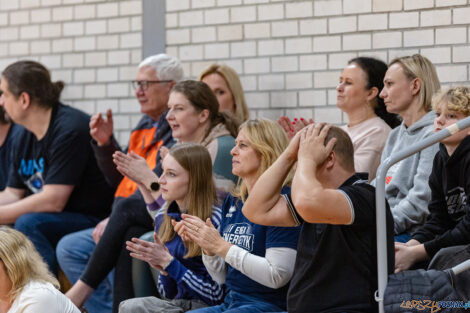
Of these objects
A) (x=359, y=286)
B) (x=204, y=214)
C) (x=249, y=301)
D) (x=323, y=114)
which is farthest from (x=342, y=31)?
(x=359, y=286)

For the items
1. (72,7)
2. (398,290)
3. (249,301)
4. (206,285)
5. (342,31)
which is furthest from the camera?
(72,7)

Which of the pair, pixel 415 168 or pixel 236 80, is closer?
pixel 415 168

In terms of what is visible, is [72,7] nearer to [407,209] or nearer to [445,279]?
[407,209]

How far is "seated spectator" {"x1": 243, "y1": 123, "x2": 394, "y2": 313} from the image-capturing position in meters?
2.98

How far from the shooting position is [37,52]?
7.06 m

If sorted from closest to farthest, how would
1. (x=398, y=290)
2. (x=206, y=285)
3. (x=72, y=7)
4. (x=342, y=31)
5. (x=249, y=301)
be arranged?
(x=398, y=290) < (x=249, y=301) < (x=206, y=285) < (x=342, y=31) < (x=72, y=7)

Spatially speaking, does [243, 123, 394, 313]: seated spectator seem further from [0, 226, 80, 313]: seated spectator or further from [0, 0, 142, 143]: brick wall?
[0, 0, 142, 143]: brick wall

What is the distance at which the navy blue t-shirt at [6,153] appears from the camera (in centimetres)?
618

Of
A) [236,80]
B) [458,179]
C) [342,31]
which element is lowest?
[458,179]

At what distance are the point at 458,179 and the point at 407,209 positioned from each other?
1.36 feet

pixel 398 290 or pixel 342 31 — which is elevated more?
pixel 342 31

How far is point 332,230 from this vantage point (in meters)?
3.10

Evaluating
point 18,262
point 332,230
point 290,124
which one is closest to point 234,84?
point 290,124

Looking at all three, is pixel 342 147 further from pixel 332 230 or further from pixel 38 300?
pixel 38 300
